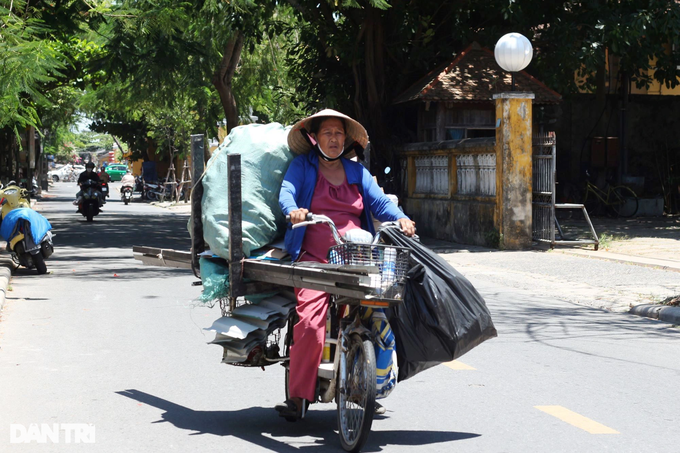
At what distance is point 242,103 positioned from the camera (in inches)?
1356

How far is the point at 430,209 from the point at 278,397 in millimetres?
14352

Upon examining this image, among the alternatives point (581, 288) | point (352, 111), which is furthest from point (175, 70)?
point (581, 288)

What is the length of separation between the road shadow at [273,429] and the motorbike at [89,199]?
21.5 metres

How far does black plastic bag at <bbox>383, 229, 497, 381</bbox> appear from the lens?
5.22m

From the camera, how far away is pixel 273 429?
5.67 meters

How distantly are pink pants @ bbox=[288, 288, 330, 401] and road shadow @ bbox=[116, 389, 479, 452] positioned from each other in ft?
1.01

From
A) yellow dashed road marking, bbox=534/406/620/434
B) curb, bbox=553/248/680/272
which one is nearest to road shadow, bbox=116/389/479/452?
yellow dashed road marking, bbox=534/406/620/434

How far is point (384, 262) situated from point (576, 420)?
180 centimetres

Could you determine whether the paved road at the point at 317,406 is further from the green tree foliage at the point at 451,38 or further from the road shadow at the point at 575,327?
the green tree foliage at the point at 451,38

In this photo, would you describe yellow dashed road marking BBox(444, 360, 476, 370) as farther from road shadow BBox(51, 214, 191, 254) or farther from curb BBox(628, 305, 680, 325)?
road shadow BBox(51, 214, 191, 254)

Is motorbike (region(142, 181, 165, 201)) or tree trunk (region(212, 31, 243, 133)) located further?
motorbike (region(142, 181, 165, 201))

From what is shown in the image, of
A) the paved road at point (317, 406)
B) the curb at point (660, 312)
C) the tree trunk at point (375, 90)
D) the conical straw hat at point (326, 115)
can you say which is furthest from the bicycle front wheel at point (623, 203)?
the conical straw hat at point (326, 115)

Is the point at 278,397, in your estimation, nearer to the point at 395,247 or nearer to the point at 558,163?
the point at 395,247

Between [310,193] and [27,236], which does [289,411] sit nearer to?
[310,193]
